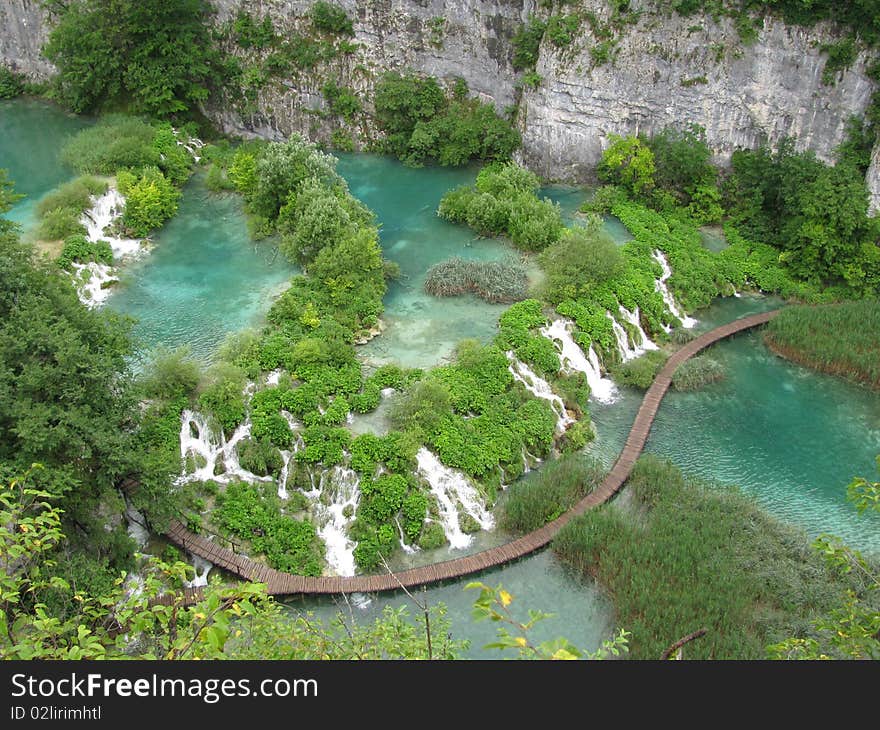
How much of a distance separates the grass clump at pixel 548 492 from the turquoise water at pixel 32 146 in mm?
21703

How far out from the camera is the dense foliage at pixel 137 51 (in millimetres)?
36938

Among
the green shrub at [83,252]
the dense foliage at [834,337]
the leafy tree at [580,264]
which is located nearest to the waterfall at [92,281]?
the green shrub at [83,252]

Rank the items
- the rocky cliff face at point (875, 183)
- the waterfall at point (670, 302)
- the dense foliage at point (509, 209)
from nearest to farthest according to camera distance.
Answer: the waterfall at point (670, 302) → the rocky cliff face at point (875, 183) → the dense foliage at point (509, 209)

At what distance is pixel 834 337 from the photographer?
27.2 m

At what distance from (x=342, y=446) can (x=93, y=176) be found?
18893 mm

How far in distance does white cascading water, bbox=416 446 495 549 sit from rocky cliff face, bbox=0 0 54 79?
114 ft

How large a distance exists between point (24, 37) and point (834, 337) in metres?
42.2

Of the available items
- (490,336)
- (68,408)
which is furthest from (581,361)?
(68,408)

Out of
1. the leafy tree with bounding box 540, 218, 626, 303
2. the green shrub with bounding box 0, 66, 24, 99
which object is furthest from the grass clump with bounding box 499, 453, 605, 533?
the green shrub with bounding box 0, 66, 24, 99

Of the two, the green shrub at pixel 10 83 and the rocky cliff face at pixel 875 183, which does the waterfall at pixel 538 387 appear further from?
the green shrub at pixel 10 83

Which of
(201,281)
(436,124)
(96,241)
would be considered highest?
(436,124)

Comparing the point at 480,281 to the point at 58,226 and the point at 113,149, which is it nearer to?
the point at 58,226
